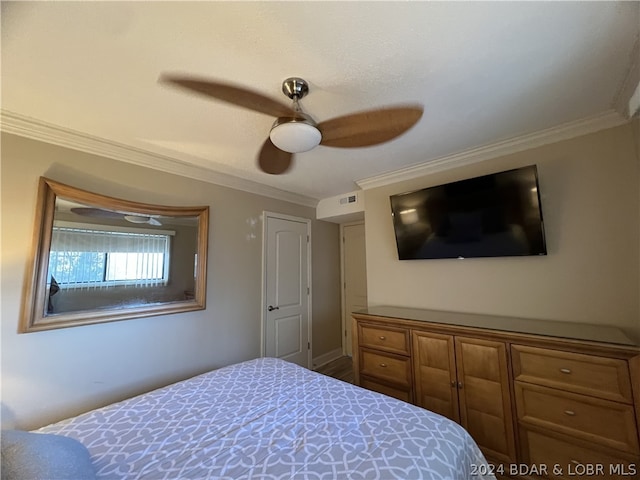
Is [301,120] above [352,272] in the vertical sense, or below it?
above

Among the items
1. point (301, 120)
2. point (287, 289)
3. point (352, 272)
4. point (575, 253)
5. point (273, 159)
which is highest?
point (273, 159)

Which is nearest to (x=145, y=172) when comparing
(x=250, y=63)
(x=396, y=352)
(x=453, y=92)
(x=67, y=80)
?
(x=67, y=80)

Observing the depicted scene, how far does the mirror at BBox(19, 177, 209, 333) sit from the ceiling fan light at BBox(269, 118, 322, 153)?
4.86 feet

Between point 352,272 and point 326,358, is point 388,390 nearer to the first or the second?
point 326,358

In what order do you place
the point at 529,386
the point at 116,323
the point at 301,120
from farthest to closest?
1. the point at 116,323
2. the point at 529,386
3. the point at 301,120

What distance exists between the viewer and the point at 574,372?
5.23 ft

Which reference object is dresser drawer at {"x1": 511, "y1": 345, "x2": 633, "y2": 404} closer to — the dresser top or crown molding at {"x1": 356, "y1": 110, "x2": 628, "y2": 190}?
the dresser top

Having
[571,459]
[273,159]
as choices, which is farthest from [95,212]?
[571,459]

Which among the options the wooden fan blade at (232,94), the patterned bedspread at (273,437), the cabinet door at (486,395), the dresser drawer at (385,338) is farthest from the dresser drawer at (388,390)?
the wooden fan blade at (232,94)

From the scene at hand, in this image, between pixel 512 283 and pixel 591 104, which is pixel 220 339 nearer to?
pixel 512 283

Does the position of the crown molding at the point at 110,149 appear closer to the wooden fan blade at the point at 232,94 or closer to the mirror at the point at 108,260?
the mirror at the point at 108,260

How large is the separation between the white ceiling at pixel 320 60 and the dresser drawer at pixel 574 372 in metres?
1.63

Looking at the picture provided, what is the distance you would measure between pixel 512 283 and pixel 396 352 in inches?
45.7

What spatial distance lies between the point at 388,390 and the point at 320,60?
2.59 meters
